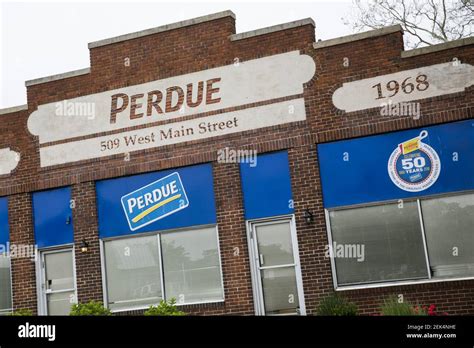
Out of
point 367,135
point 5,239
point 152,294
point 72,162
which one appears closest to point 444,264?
Answer: point 367,135

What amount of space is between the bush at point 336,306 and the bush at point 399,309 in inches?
26.9

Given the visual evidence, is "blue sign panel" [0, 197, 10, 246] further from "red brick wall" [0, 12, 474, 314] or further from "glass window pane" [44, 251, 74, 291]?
"glass window pane" [44, 251, 74, 291]

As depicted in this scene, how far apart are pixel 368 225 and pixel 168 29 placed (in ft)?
23.5

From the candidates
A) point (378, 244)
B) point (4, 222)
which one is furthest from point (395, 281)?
point (4, 222)

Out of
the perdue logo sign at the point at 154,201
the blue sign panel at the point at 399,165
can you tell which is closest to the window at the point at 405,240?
the blue sign panel at the point at 399,165

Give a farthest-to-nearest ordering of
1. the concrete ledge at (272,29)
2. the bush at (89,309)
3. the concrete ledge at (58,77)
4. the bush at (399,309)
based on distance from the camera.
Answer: the concrete ledge at (58,77) → the concrete ledge at (272,29) → the bush at (89,309) → the bush at (399,309)

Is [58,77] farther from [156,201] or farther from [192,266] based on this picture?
[192,266]

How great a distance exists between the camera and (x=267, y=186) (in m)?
16.8

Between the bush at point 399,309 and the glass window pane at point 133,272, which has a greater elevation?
the glass window pane at point 133,272

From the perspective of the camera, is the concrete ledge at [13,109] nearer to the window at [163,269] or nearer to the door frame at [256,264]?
the window at [163,269]

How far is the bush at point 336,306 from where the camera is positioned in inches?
596

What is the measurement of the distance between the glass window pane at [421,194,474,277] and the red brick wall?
38 centimetres

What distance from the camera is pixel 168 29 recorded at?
716 inches

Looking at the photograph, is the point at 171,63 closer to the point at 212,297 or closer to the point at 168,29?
the point at 168,29
